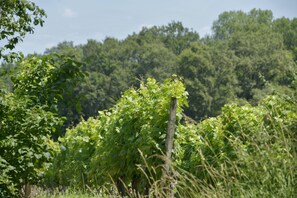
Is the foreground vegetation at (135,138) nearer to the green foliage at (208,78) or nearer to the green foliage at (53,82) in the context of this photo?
the green foliage at (53,82)

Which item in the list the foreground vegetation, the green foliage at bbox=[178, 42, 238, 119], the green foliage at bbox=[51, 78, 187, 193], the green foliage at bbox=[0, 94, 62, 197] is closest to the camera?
the foreground vegetation

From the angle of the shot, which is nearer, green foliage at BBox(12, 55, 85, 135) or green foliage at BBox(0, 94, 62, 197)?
green foliage at BBox(0, 94, 62, 197)

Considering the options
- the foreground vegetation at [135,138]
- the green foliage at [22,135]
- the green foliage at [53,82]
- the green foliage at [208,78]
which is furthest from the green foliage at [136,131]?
the green foliage at [208,78]

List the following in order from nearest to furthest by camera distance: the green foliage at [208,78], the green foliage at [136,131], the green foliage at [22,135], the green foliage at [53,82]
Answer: the green foliage at [22,135] < the green foliage at [53,82] < the green foliage at [136,131] < the green foliage at [208,78]

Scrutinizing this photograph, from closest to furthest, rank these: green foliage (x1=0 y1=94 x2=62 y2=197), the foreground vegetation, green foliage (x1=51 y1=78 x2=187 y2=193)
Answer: the foreground vegetation < green foliage (x1=0 y1=94 x2=62 y2=197) < green foliage (x1=51 y1=78 x2=187 y2=193)

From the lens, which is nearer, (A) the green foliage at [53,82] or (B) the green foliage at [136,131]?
(A) the green foliage at [53,82]

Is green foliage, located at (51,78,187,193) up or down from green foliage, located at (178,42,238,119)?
down

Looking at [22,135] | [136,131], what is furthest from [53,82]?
[136,131]

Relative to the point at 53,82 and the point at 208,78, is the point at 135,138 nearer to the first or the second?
the point at 53,82

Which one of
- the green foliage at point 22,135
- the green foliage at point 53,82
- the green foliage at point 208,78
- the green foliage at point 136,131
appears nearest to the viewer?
the green foliage at point 22,135

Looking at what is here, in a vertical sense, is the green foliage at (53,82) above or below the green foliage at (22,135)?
above

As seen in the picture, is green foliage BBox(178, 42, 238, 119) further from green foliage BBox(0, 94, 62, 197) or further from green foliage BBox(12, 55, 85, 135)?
green foliage BBox(0, 94, 62, 197)

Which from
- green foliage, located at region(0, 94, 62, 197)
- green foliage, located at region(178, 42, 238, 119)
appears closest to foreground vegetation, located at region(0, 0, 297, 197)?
green foliage, located at region(0, 94, 62, 197)

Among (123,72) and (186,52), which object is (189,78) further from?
(123,72)
